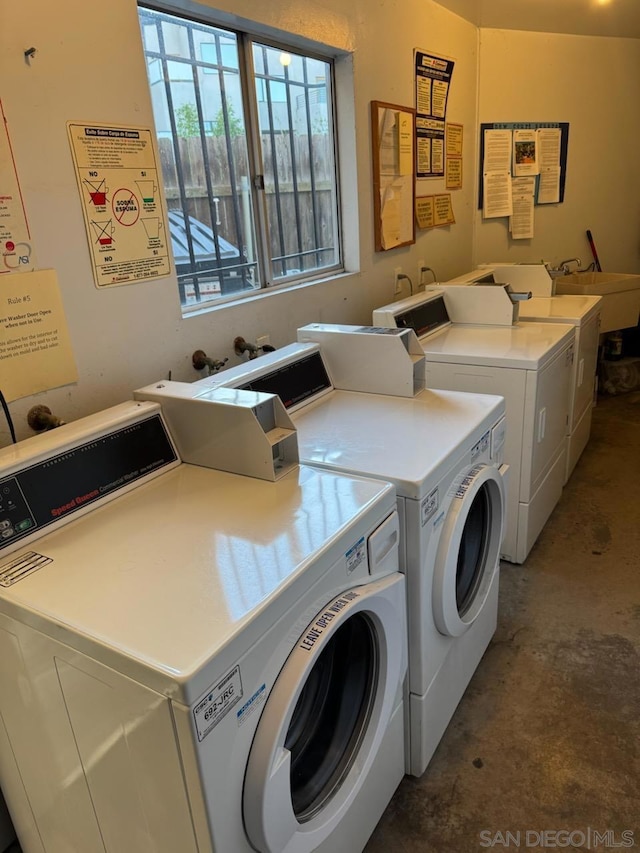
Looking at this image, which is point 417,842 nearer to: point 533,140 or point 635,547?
point 635,547

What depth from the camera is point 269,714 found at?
97 cm

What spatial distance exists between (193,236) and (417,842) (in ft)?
6.57

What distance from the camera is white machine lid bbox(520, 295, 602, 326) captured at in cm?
282

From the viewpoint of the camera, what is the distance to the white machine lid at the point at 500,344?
2320 millimetres

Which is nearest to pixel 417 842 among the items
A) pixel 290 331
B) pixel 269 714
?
pixel 269 714

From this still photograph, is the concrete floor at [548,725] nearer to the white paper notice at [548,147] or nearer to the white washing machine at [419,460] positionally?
the white washing machine at [419,460]

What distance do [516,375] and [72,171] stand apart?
164 centimetres

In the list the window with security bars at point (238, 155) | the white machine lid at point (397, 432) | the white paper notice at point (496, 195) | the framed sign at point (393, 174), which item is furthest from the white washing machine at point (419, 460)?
the white paper notice at point (496, 195)

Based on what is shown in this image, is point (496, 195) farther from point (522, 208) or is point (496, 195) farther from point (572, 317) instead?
point (572, 317)

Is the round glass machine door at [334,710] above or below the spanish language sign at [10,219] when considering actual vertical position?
below

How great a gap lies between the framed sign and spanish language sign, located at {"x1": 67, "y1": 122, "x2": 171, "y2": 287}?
138 centimetres

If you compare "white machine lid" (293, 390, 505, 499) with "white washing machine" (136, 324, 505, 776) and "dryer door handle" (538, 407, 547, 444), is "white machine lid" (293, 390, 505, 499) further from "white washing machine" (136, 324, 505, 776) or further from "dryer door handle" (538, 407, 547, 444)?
"dryer door handle" (538, 407, 547, 444)

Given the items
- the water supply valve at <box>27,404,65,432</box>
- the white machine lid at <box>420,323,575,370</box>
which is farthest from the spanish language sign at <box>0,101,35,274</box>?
the white machine lid at <box>420,323,575,370</box>

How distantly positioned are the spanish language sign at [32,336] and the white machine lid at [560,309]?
2.15 meters
